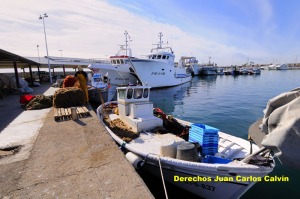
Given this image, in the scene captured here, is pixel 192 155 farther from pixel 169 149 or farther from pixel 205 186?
pixel 205 186

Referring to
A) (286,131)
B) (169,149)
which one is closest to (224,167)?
(169,149)

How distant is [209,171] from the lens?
451 centimetres

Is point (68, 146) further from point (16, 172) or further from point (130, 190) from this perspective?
point (130, 190)

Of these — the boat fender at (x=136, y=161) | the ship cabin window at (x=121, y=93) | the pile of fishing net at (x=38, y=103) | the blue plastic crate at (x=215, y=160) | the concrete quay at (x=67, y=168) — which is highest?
the ship cabin window at (x=121, y=93)

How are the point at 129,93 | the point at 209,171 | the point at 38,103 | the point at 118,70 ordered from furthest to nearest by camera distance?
the point at 118,70, the point at 38,103, the point at 129,93, the point at 209,171

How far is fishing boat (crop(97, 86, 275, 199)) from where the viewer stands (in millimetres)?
4430

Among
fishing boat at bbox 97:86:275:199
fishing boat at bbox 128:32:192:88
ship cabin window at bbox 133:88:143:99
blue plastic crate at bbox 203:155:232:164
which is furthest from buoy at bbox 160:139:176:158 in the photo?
fishing boat at bbox 128:32:192:88

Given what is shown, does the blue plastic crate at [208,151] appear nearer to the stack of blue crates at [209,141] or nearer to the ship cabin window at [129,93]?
the stack of blue crates at [209,141]

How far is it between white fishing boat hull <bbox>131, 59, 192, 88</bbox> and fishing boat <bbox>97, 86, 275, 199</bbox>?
18781 mm

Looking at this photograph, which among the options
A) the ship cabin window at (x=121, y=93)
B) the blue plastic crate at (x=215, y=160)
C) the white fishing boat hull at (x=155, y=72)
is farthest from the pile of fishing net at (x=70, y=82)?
the white fishing boat hull at (x=155, y=72)

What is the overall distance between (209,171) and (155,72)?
84.8ft

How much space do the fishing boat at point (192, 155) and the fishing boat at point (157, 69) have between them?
61.6 feet

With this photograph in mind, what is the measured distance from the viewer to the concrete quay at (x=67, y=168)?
128 inches

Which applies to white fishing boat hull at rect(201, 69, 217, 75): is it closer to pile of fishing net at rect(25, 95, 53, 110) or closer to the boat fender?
pile of fishing net at rect(25, 95, 53, 110)
